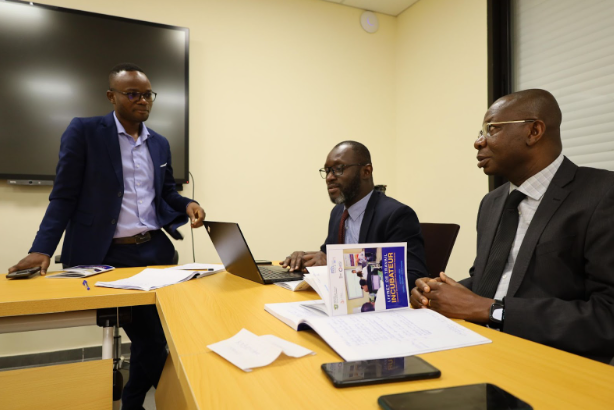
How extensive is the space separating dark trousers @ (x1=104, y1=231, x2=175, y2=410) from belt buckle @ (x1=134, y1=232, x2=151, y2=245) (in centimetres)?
3

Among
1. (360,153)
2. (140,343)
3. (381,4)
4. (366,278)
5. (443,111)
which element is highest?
(381,4)

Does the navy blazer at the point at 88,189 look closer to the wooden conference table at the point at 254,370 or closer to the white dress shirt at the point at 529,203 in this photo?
the wooden conference table at the point at 254,370

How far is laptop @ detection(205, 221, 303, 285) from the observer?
4.79ft

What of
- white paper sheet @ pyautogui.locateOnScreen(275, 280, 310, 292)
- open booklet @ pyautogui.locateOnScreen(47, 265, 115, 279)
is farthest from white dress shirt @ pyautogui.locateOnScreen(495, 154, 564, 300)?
open booklet @ pyautogui.locateOnScreen(47, 265, 115, 279)

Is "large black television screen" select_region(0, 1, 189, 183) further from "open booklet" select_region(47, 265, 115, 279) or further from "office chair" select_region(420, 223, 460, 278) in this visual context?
"office chair" select_region(420, 223, 460, 278)

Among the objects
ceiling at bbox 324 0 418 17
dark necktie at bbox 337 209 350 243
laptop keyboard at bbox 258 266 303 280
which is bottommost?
laptop keyboard at bbox 258 266 303 280

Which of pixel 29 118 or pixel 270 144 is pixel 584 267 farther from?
pixel 29 118

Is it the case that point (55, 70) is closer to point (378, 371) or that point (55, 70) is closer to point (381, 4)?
point (381, 4)

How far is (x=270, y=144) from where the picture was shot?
139 inches

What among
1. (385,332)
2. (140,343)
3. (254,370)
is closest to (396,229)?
(385,332)

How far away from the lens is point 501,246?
1396 mm

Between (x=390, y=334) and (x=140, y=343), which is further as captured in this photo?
(x=140, y=343)

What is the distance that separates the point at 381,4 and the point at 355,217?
2715mm

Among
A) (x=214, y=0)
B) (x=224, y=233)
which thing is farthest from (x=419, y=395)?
(x=214, y=0)
